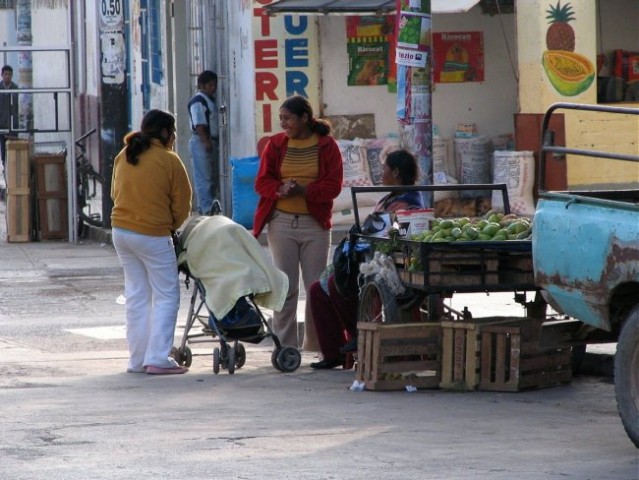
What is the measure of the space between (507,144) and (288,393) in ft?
35.8

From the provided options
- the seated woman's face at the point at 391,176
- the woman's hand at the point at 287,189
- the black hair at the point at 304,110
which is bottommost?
the woman's hand at the point at 287,189

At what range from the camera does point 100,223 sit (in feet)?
68.1

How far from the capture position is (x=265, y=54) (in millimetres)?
19156

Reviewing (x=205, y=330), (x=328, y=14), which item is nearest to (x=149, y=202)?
(x=205, y=330)

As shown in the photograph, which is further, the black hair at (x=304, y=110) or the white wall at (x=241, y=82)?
the white wall at (x=241, y=82)

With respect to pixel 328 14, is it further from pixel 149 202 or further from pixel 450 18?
pixel 149 202

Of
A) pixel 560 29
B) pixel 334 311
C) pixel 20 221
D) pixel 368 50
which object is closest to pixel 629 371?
pixel 334 311

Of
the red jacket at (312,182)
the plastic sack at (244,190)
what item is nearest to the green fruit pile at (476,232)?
the red jacket at (312,182)

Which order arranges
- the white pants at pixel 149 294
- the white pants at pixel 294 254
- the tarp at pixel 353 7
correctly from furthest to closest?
the tarp at pixel 353 7 → the white pants at pixel 294 254 → the white pants at pixel 149 294

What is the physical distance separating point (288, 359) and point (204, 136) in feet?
30.9

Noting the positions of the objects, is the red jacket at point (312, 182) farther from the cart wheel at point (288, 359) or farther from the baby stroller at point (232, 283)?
the cart wheel at point (288, 359)

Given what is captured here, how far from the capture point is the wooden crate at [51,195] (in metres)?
20.0

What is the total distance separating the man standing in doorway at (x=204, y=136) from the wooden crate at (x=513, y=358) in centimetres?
1026

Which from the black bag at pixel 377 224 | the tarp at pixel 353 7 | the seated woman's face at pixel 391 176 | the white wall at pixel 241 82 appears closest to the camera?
the black bag at pixel 377 224
